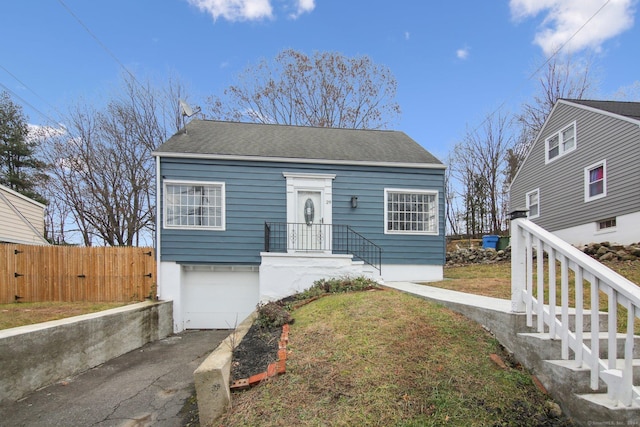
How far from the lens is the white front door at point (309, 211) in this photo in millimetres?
8609

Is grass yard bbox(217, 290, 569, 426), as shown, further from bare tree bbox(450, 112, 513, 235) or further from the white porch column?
bare tree bbox(450, 112, 513, 235)

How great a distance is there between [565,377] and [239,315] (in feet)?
23.6

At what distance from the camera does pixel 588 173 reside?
1152cm

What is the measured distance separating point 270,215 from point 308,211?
965 mm

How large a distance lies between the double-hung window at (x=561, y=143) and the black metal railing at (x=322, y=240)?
358 inches

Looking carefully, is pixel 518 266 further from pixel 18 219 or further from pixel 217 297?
pixel 18 219

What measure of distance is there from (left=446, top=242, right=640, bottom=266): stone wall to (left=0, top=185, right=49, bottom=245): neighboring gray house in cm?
1526

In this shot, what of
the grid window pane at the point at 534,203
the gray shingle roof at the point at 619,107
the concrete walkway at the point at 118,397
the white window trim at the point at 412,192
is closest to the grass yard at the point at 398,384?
the concrete walkway at the point at 118,397

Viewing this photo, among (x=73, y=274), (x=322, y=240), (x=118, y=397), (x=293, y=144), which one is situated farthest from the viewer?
(x=293, y=144)

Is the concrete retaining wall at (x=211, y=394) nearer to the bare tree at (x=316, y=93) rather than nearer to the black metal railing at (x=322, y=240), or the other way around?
the black metal railing at (x=322, y=240)

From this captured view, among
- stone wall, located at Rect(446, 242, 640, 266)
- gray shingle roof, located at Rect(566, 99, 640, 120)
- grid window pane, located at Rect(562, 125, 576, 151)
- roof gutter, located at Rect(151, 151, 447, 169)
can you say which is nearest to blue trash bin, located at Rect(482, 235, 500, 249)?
stone wall, located at Rect(446, 242, 640, 266)

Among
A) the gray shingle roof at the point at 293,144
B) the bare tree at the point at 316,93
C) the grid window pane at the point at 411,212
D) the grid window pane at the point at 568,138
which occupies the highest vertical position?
the bare tree at the point at 316,93

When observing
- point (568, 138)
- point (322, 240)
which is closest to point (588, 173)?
point (568, 138)

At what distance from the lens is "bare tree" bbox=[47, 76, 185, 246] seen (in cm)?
1508
